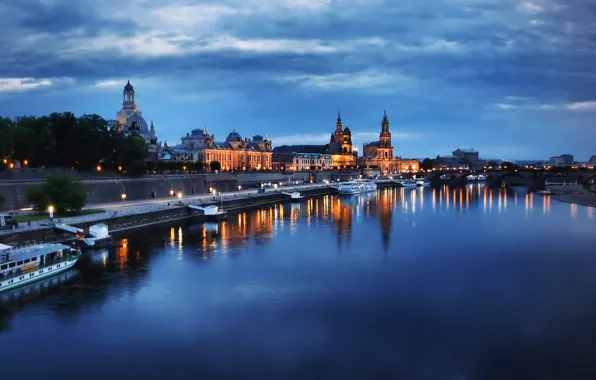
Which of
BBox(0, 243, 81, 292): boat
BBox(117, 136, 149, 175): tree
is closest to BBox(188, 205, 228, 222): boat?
BBox(117, 136, 149, 175): tree

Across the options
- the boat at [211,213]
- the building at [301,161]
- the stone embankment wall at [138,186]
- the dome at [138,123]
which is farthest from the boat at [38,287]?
the building at [301,161]

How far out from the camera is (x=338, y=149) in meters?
162

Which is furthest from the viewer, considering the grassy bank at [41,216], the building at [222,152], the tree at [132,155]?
the building at [222,152]

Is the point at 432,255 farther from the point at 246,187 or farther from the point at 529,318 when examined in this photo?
the point at 246,187

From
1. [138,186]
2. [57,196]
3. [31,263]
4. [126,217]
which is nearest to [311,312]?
[31,263]

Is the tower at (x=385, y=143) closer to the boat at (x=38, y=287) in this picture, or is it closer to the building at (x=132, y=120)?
the building at (x=132, y=120)

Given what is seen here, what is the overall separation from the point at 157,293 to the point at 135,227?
16010mm

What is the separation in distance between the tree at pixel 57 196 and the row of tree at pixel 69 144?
11.6 meters

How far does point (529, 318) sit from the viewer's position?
63.7 ft

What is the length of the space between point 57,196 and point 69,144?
57.8 ft

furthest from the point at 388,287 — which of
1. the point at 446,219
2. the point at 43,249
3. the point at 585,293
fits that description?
the point at 446,219

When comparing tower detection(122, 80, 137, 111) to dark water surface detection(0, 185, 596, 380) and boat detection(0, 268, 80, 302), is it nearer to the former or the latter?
dark water surface detection(0, 185, 596, 380)

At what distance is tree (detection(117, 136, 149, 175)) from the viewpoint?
54469 mm

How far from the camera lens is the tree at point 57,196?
35.2 metres
